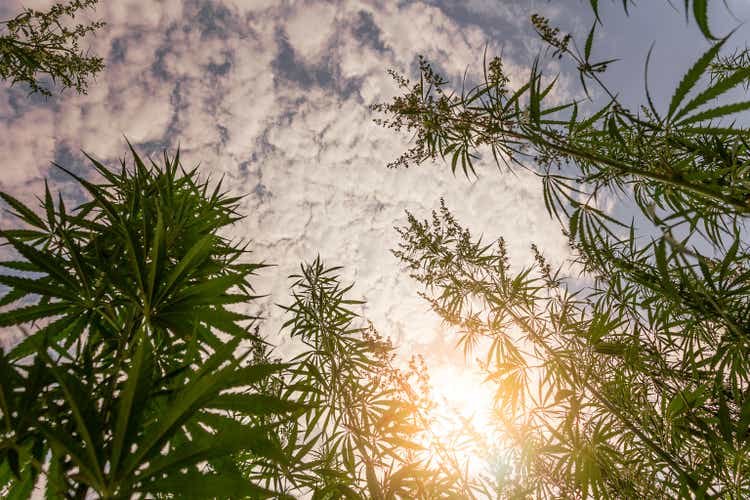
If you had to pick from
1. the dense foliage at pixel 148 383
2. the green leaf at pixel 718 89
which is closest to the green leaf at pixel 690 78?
the green leaf at pixel 718 89

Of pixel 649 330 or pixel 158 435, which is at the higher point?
pixel 649 330

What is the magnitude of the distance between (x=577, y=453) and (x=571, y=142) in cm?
201

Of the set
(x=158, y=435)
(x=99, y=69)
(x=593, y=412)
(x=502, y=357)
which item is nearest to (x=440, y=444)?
(x=502, y=357)

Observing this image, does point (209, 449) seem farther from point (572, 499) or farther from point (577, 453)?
point (572, 499)

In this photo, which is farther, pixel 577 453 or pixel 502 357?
pixel 502 357

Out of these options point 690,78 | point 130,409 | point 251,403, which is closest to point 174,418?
point 130,409

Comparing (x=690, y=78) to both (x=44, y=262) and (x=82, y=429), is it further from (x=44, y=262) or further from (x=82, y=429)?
(x=44, y=262)

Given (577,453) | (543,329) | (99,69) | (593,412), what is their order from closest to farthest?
(577,453), (593,412), (543,329), (99,69)

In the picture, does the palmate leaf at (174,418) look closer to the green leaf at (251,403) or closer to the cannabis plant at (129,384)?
the cannabis plant at (129,384)

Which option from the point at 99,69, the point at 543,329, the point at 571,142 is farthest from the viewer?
the point at 99,69

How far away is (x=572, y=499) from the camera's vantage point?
99.6 inches

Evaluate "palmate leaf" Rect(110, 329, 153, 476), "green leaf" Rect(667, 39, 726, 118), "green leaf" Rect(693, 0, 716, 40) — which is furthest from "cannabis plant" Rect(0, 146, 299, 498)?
"green leaf" Rect(667, 39, 726, 118)

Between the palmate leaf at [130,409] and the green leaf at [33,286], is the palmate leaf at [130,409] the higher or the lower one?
the lower one

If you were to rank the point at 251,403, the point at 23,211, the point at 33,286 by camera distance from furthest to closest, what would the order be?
the point at 23,211
the point at 33,286
the point at 251,403
